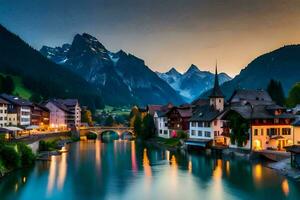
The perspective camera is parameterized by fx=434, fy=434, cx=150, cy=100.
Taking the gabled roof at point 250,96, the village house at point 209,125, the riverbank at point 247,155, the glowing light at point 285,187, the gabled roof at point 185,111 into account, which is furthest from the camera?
the gabled roof at point 185,111

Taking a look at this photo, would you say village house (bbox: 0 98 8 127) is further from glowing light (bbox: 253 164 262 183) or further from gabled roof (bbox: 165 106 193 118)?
glowing light (bbox: 253 164 262 183)

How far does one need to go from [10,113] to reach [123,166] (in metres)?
60.5

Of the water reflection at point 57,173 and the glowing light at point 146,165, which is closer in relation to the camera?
the water reflection at point 57,173

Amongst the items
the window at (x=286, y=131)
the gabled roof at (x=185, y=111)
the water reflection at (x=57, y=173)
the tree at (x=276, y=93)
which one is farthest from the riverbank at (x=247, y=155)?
the tree at (x=276, y=93)

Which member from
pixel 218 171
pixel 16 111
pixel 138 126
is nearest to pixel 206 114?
pixel 218 171

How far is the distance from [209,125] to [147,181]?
133 feet

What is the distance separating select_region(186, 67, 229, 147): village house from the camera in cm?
9394

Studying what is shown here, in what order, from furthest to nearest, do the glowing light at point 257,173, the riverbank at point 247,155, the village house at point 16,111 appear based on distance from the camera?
the village house at point 16,111 < the riverbank at point 247,155 < the glowing light at point 257,173

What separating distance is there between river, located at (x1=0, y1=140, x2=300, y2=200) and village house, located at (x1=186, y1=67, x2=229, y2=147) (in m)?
13.4

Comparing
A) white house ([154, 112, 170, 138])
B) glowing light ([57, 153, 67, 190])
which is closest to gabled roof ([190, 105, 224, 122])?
white house ([154, 112, 170, 138])

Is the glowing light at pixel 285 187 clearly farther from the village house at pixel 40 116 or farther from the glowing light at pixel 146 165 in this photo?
the village house at pixel 40 116

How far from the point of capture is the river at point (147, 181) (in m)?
49.0

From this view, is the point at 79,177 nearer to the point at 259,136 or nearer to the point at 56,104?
the point at 259,136

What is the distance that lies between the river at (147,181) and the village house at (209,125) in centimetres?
1343
